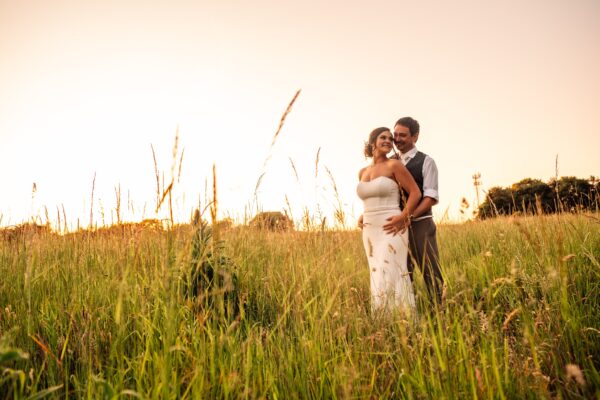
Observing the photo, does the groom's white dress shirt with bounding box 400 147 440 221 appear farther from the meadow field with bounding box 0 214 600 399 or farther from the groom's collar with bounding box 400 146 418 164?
the meadow field with bounding box 0 214 600 399

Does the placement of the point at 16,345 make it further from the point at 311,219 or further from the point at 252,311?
the point at 311,219

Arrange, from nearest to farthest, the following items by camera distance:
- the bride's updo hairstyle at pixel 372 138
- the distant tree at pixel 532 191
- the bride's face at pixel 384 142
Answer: the bride's face at pixel 384 142 < the bride's updo hairstyle at pixel 372 138 < the distant tree at pixel 532 191

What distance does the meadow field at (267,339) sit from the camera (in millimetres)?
1606

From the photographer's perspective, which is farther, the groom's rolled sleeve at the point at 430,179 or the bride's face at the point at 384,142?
the bride's face at the point at 384,142

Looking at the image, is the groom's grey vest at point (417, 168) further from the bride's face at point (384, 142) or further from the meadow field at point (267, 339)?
the meadow field at point (267, 339)

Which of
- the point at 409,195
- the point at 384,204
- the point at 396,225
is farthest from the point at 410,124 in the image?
the point at 396,225

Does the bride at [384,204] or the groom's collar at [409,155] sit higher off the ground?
the groom's collar at [409,155]

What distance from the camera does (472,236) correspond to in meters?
7.23

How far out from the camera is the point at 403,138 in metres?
5.07

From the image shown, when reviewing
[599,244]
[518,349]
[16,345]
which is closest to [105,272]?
[16,345]

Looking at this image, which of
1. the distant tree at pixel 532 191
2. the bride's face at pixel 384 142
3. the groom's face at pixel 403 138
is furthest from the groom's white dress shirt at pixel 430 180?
the distant tree at pixel 532 191

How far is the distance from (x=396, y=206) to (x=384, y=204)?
15cm

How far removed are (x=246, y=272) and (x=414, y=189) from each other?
226 centimetres

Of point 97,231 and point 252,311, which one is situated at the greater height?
point 97,231
